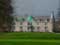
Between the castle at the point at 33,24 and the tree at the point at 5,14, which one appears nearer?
the castle at the point at 33,24

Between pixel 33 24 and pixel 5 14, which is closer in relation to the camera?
pixel 33 24

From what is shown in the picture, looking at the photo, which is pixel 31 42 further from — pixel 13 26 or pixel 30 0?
pixel 30 0

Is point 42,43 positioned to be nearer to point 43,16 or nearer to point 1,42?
point 1,42

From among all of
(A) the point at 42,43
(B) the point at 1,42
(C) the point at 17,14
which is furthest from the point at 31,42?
(C) the point at 17,14

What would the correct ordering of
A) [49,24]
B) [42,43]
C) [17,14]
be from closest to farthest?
[42,43], [49,24], [17,14]

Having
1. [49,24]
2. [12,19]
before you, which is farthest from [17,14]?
[49,24]

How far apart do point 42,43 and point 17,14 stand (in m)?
10.4

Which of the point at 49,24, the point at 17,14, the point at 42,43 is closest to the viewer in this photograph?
the point at 42,43

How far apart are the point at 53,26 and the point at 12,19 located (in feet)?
7.60

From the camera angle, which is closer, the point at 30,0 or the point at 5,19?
the point at 5,19

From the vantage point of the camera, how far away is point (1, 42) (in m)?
6.88

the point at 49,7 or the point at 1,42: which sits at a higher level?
the point at 49,7

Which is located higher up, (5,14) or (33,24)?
(5,14)

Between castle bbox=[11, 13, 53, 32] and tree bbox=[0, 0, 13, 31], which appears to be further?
tree bbox=[0, 0, 13, 31]
